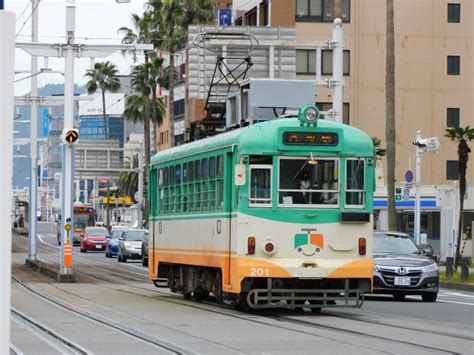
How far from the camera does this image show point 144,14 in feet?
239

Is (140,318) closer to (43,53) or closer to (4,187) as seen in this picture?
(4,187)

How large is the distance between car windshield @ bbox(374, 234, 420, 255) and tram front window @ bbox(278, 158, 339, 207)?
687 centimetres

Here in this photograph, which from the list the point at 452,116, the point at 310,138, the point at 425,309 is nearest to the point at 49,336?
the point at 310,138

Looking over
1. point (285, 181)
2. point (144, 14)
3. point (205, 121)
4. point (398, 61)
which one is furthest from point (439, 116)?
point (285, 181)

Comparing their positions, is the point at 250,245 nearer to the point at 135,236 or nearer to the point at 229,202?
the point at 229,202

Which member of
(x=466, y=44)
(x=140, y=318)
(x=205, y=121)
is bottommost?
(x=140, y=318)

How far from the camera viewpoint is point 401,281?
85.2 feet

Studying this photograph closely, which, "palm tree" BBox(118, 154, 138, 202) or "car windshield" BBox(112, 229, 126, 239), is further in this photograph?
"palm tree" BBox(118, 154, 138, 202)

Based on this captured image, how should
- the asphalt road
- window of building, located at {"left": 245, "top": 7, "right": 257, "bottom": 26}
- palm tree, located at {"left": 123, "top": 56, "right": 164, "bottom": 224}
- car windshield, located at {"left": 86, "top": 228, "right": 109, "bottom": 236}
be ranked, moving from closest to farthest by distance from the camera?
the asphalt road → window of building, located at {"left": 245, "top": 7, "right": 257, "bottom": 26} → car windshield, located at {"left": 86, "top": 228, "right": 109, "bottom": 236} → palm tree, located at {"left": 123, "top": 56, "right": 164, "bottom": 224}

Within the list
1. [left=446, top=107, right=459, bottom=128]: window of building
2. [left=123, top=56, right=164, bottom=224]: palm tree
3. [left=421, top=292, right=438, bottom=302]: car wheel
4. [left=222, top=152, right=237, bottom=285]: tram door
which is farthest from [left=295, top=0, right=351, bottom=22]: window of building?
[left=222, top=152, right=237, bottom=285]: tram door

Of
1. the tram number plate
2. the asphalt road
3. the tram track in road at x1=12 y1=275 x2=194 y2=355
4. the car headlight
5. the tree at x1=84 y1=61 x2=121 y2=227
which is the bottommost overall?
the asphalt road

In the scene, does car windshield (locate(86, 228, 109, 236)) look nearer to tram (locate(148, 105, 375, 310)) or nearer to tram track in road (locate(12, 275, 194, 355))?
tram track in road (locate(12, 275, 194, 355))

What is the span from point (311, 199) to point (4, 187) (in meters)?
14.4

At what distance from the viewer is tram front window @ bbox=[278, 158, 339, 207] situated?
798 inches
